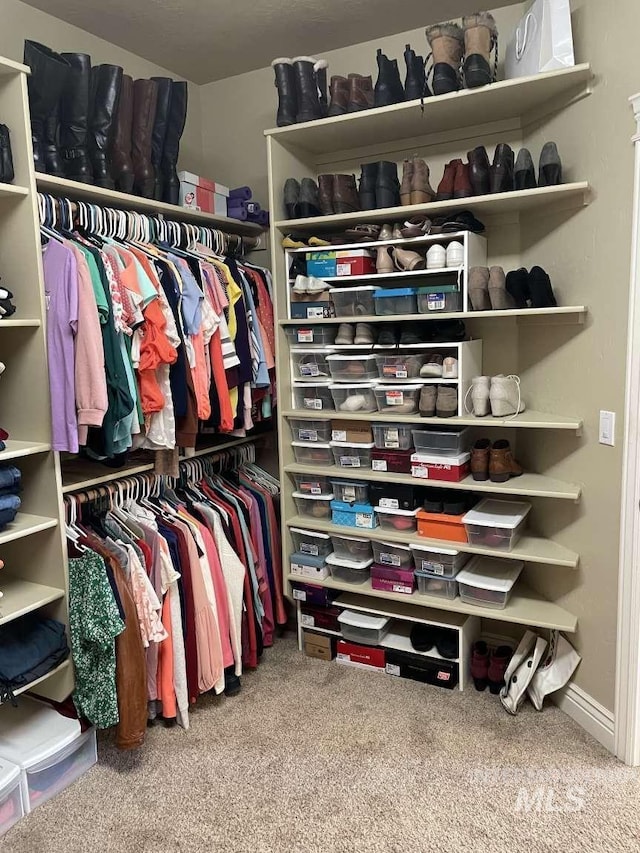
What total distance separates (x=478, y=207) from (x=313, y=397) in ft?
3.39

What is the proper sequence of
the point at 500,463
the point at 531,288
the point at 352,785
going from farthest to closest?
the point at 500,463, the point at 531,288, the point at 352,785

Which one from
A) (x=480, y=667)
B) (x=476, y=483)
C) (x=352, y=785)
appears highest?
(x=476, y=483)

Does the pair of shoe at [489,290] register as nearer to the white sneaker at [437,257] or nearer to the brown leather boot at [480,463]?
the white sneaker at [437,257]

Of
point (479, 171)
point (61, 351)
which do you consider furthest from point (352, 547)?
point (479, 171)

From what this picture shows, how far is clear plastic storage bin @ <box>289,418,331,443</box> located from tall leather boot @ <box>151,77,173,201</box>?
1112 millimetres

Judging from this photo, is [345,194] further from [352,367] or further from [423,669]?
[423,669]

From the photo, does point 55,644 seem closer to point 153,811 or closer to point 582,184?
point 153,811

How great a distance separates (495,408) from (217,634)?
139 centimetres

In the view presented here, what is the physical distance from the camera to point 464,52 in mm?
2383

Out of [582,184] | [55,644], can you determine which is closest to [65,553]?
[55,644]

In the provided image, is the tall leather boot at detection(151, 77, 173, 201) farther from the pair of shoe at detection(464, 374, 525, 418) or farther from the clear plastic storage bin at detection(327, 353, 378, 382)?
the pair of shoe at detection(464, 374, 525, 418)

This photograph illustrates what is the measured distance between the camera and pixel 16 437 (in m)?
2.20

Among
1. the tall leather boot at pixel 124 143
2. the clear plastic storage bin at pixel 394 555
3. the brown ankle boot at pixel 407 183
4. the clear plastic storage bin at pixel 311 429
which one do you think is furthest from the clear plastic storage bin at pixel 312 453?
the tall leather boot at pixel 124 143

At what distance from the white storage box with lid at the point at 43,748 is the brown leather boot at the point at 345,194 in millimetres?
2195
